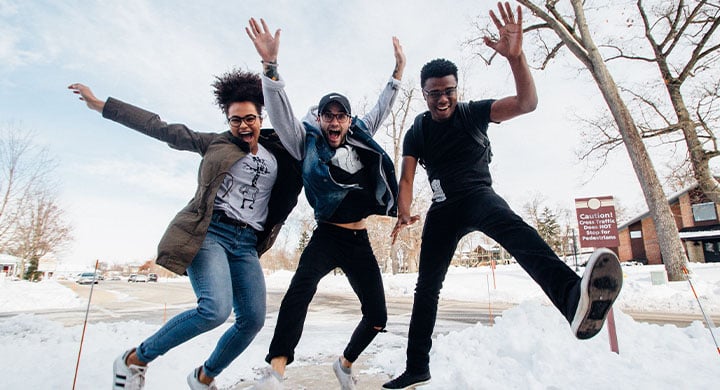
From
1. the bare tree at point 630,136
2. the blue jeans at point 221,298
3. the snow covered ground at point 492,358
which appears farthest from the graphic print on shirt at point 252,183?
the bare tree at point 630,136

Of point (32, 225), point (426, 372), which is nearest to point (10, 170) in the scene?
point (32, 225)

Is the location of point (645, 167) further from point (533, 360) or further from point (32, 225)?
point (32, 225)

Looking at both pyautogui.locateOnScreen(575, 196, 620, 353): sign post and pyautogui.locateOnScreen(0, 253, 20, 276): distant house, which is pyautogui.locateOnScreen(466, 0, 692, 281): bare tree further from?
pyautogui.locateOnScreen(0, 253, 20, 276): distant house

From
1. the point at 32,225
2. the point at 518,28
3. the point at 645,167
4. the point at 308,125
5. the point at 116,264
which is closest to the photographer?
the point at 518,28

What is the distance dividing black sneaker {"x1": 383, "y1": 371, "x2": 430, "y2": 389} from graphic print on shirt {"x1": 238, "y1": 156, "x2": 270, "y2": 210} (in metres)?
1.59

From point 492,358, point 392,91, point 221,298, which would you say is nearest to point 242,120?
point 221,298

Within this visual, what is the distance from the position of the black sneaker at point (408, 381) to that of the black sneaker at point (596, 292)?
3.93 feet

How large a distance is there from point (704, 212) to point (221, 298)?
157ft

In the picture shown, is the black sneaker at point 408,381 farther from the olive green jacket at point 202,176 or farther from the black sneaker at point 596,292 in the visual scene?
the olive green jacket at point 202,176

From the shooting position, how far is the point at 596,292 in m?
1.73

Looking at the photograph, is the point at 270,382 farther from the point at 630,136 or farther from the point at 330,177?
the point at 630,136

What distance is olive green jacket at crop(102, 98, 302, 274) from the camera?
2369mm

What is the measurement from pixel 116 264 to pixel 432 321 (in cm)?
14373

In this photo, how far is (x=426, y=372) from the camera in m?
2.65
